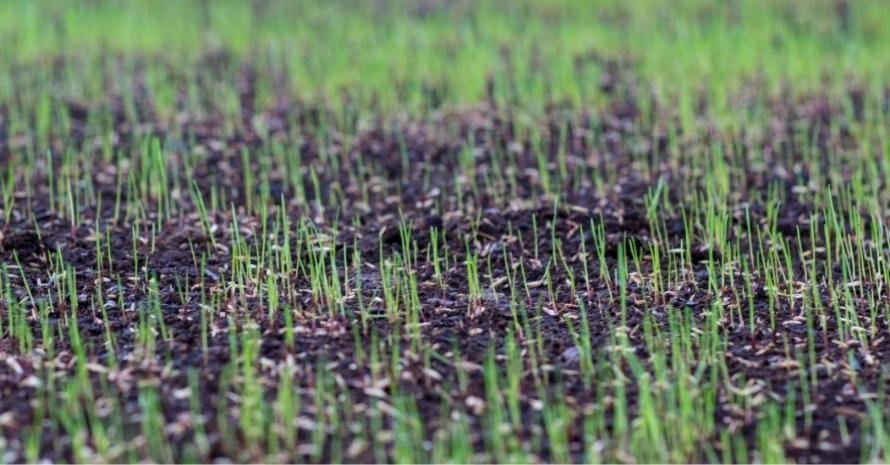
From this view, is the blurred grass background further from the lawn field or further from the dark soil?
the dark soil

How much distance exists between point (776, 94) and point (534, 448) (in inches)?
153

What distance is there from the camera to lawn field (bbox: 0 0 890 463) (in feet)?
10.1

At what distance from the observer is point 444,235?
4438mm

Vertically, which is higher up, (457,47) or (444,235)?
(457,47)

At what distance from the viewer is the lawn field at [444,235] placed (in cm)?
307

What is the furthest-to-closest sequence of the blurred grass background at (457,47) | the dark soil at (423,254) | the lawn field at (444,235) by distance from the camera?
the blurred grass background at (457,47), the dark soil at (423,254), the lawn field at (444,235)

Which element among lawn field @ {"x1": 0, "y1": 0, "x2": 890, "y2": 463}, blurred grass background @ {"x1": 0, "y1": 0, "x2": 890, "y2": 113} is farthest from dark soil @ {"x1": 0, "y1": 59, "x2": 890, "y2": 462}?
blurred grass background @ {"x1": 0, "y1": 0, "x2": 890, "y2": 113}

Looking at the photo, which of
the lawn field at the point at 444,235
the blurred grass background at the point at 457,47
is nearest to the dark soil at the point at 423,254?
the lawn field at the point at 444,235

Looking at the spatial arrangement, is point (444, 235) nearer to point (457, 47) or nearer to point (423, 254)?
point (423, 254)

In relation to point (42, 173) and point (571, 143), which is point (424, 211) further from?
point (42, 173)

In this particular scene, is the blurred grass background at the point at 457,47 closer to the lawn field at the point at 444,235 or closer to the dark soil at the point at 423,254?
the lawn field at the point at 444,235

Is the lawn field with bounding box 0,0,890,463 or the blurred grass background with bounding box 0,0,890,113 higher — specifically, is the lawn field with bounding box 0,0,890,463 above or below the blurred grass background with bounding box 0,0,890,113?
below

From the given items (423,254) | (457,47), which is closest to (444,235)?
(423,254)

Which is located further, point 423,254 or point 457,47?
point 457,47
